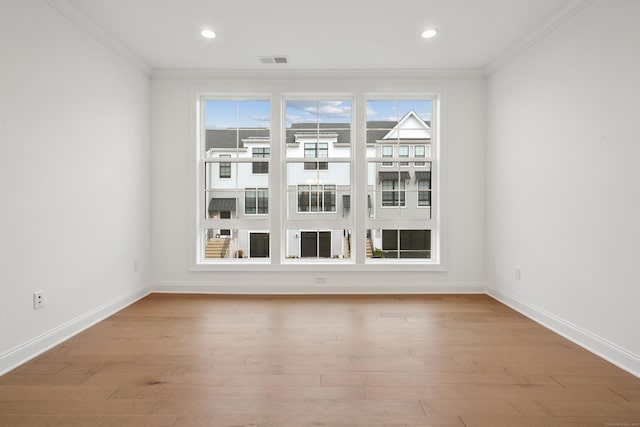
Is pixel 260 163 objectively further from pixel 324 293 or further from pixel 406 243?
pixel 406 243

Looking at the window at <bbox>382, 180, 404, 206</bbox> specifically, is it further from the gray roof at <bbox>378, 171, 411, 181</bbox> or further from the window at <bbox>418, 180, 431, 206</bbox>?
the window at <bbox>418, 180, 431, 206</bbox>

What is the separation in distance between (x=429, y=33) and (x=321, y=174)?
191 centimetres

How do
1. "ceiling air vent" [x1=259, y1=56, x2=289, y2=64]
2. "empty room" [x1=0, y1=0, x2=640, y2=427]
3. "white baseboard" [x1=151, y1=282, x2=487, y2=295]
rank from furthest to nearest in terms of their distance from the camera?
"white baseboard" [x1=151, y1=282, x2=487, y2=295] < "ceiling air vent" [x1=259, y1=56, x2=289, y2=64] < "empty room" [x1=0, y1=0, x2=640, y2=427]

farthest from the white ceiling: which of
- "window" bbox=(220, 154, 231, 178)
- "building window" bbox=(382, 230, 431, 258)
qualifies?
"building window" bbox=(382, 230, 431, 258)

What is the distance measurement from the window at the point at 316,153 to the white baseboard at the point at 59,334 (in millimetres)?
2538

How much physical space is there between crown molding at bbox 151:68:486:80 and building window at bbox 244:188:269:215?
1392 mm

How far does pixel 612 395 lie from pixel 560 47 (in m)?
2.69

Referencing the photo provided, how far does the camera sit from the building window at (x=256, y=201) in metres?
4.18

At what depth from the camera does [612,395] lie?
1.92m

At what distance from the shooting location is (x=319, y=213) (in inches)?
165

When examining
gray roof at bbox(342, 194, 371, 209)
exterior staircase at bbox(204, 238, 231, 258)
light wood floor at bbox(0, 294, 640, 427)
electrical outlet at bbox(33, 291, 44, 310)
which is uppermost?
gray roof at bbox(342, 194, 371, 209)

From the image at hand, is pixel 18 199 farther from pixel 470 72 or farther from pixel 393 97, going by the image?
pixel 470 72

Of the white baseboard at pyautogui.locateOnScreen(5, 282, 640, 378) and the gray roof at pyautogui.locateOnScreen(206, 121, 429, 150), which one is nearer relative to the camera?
the white baseboard at pyautogui.locateOnScreen(5, 282, 640, 378)

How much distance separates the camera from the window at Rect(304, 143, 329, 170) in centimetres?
418
